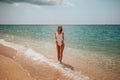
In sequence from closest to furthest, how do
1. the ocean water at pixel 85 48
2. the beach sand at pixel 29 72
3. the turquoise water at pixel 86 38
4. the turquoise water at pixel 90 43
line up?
the beach sand at pixel 29 72 → the ocean water at pixel 85 48 → the turquoise water at pixel 90 43 → the turquoise water at pixel 86 38

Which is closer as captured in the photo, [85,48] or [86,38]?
[85,48]

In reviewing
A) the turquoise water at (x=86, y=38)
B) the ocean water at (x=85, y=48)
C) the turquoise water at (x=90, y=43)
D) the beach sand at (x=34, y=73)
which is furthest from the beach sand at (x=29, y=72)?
the turquoise water at (x=86, y=38)

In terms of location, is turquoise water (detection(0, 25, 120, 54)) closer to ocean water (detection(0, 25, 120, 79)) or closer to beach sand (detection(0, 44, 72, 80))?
ocean water (detection(0, 25, 120, 79))

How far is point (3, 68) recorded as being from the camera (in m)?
3.86

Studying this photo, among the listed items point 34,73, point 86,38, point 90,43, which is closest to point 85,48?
point 90,43

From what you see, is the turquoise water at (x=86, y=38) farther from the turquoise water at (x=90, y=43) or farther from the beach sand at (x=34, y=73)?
the beach sand at (x=34, y=73)

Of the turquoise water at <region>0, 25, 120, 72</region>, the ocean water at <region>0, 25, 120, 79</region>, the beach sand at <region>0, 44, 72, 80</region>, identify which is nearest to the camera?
the beach sand at <region>0, 44, 72, 80</region>

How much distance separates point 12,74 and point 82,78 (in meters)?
1.72

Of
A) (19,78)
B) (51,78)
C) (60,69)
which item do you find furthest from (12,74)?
(60,69)

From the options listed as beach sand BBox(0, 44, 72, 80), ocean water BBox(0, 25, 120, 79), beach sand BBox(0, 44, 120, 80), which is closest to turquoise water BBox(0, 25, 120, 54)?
ocean water BBox(0, 25, 120, 79)

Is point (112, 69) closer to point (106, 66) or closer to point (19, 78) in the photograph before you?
point (106, 66)

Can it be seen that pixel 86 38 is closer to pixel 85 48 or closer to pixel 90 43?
pixel 90 43

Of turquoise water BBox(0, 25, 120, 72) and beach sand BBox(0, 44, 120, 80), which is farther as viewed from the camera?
turquoise water BBox(0, 25, 120, 72)

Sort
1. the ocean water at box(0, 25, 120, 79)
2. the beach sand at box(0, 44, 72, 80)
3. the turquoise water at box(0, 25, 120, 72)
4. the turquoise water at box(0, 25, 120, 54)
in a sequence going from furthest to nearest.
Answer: the turquoise water at box(0, 25, 120, 54) < the turquoise water at box(0, 25, 120, 72) < the ocean water at box(0, 25, 120, 79) < the beach sand at box(0, 44, 72, 80)
